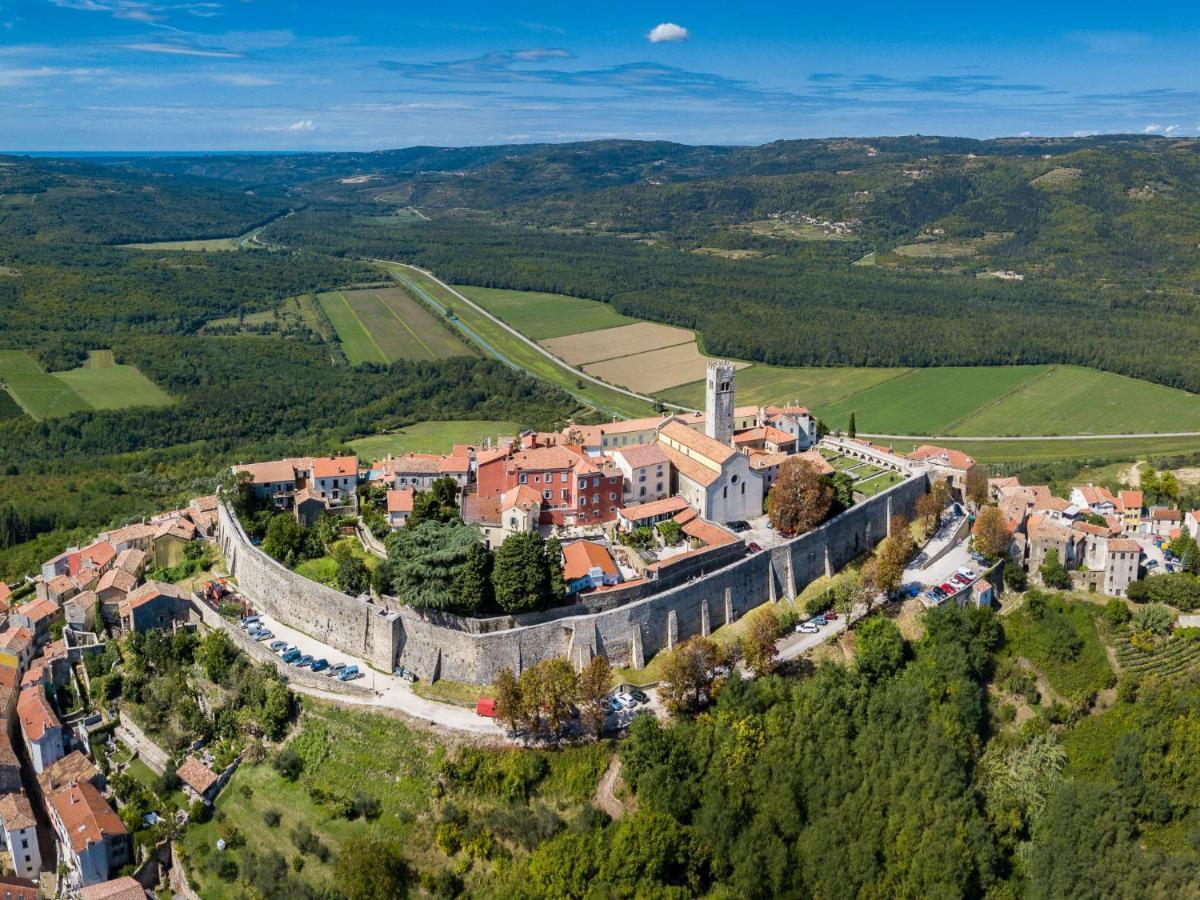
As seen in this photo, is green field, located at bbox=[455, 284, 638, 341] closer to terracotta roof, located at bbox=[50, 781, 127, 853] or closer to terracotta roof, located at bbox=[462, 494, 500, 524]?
terracotta roof, located at bbox=[462, 494, 500, 524]

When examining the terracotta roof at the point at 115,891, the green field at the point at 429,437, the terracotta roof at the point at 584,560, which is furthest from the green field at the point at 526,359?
the terracotta roof at the point at 115,891

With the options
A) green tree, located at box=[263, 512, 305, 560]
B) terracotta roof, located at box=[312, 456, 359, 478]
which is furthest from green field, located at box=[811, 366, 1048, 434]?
green tree, located at box=[263, 512, 305, 560]

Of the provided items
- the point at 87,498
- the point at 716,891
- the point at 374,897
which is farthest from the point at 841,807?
the point at 87,498

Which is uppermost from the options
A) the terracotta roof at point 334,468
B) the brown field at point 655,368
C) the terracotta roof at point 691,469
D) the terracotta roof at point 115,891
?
the terracotta roof at point 691,469

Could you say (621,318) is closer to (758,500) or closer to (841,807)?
(758,500)

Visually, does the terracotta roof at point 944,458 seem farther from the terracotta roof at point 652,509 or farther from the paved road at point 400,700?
the paved road at point 400,700

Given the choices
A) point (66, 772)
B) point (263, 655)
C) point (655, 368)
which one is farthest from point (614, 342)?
point (66, 772)
